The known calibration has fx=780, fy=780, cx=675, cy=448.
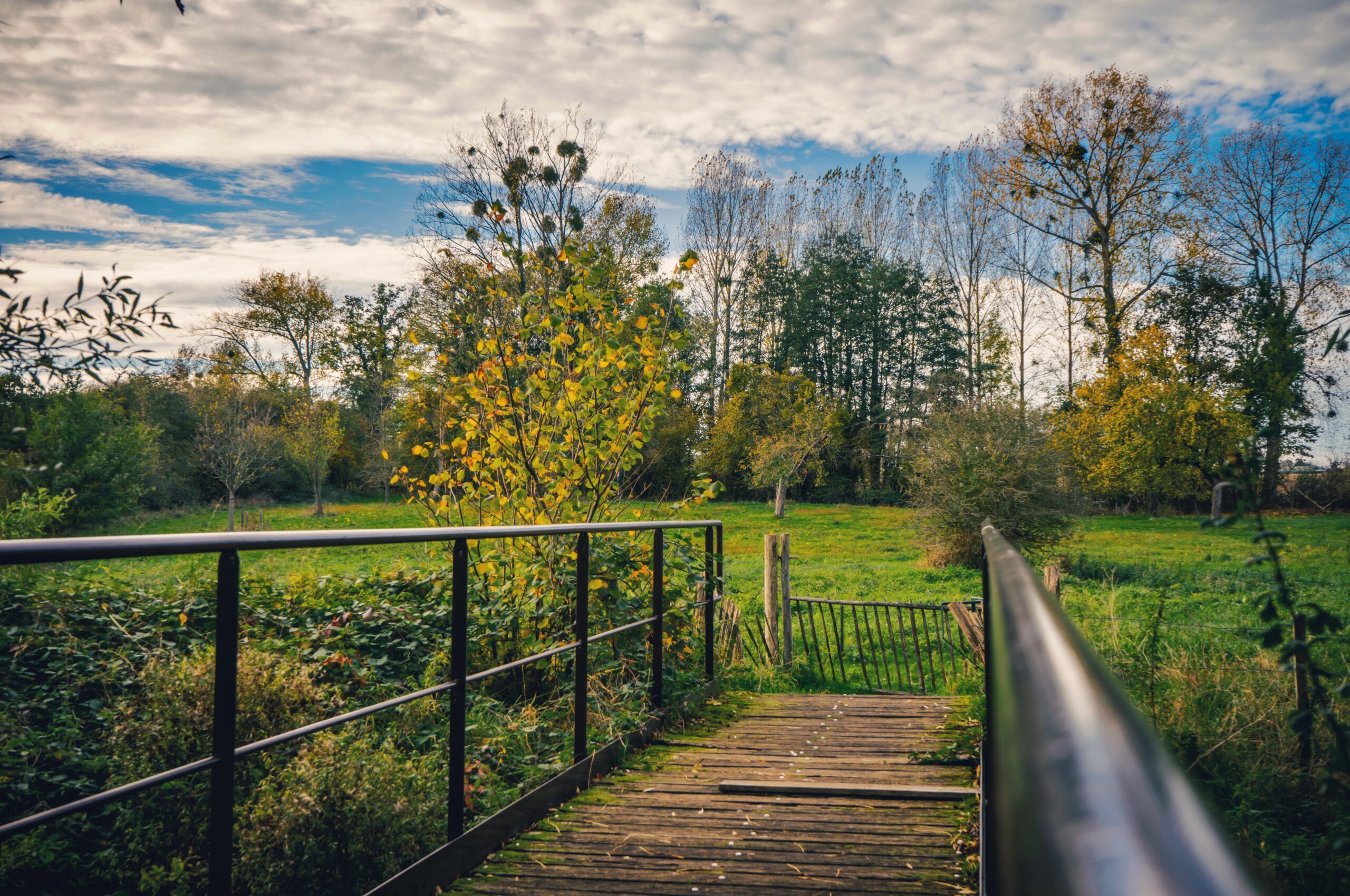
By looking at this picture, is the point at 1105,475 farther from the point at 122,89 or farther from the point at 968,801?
the point at 122,89

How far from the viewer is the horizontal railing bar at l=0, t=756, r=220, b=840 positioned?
4.97ft

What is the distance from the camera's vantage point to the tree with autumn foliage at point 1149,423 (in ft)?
70.9

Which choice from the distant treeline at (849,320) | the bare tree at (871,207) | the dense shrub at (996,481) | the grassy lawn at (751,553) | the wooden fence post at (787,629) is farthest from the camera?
the bare tree at (871,207)

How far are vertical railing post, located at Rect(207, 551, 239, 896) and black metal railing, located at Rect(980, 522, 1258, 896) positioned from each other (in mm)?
2094

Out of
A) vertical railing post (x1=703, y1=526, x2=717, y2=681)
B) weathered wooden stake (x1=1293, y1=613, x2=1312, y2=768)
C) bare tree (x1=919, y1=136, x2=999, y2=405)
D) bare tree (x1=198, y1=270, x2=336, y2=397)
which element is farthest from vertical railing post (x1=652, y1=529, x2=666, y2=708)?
bare tree (x1=198, y1=270, x2=336, y2=397)

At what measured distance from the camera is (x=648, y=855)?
10.2ft

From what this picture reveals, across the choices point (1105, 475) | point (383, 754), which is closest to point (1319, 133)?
point (1105, 475)

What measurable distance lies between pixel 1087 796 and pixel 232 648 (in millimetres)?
2275

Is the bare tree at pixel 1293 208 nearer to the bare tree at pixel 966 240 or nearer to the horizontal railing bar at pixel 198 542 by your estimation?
the bare tree at pixel 966 240

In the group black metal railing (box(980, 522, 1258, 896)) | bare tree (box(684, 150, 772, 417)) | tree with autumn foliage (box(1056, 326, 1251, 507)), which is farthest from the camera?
bare tree (box(684, 150, 772, 417))

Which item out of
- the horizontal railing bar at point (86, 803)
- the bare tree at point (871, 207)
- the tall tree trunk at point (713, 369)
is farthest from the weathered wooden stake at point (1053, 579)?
the bare tree at point (871, 207)

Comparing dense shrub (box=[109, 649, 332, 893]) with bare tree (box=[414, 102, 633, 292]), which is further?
bare tree (box=[414, 102, 633, 292])

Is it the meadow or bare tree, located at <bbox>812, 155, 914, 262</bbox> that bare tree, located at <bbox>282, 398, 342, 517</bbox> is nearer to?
bare tree, located at <bbox>812, 155, 914, 262</bbox>

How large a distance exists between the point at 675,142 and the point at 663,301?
20.8 ft
